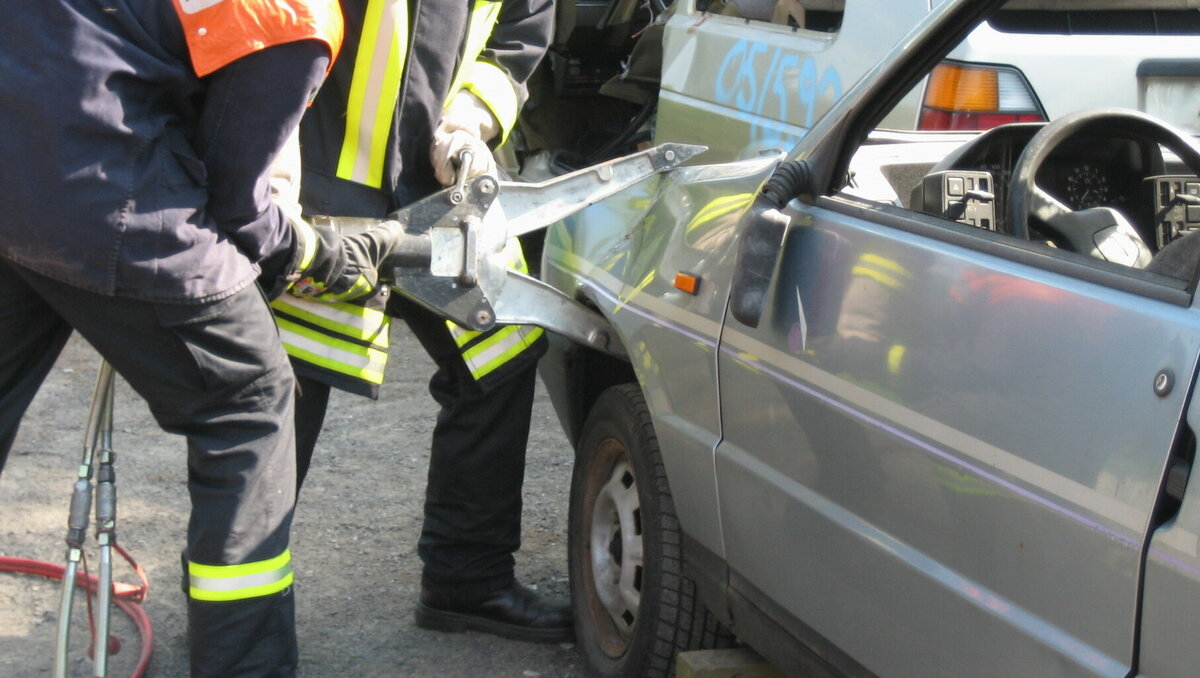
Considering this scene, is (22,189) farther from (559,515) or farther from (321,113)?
(559,515)

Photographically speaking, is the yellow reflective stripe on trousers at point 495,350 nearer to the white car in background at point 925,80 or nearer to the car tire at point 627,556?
the car tire at point 627,556

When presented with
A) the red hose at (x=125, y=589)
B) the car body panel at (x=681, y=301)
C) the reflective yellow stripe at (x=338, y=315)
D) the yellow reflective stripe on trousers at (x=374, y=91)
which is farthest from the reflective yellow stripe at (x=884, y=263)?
the red hose at (x=125, y=589)

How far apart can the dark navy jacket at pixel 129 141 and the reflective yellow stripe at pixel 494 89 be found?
0.86 metres

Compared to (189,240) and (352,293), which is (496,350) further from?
(189,240)

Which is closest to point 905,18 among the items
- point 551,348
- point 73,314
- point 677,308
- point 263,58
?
point 551,348

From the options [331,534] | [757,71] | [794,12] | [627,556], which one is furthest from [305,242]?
[794,12]

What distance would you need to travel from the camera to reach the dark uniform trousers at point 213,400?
7.34 feet

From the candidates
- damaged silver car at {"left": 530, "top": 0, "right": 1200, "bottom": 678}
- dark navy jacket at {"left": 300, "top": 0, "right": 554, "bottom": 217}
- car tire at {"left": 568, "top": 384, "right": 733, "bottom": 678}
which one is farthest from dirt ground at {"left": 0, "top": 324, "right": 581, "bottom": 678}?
dark navy jacket at {"left": 300, "top": 0, "right": 554, "bottom": 217}

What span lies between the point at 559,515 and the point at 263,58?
7.34 feet

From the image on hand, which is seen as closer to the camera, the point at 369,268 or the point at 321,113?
the point at 369,268

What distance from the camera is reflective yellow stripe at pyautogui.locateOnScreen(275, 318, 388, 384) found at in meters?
2.84

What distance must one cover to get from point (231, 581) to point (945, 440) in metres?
1.36

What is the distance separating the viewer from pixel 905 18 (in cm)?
382

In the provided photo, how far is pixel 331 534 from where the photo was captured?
3844mm
